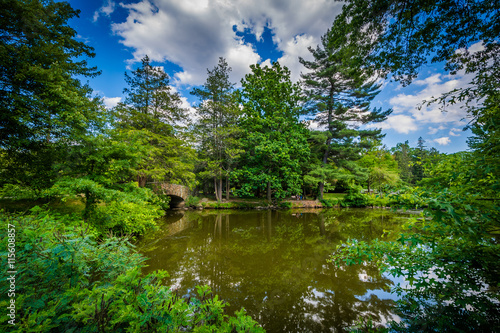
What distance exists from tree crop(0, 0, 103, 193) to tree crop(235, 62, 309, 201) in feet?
41.1

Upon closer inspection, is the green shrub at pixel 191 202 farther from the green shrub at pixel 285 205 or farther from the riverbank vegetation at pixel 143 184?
the green shrub at pixel 285 205

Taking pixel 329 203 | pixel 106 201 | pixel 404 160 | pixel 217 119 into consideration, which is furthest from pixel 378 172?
pixel 404 160

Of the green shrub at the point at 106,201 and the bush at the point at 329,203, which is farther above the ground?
the green shrub at the point at 106,201

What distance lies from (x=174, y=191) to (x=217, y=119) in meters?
7.93

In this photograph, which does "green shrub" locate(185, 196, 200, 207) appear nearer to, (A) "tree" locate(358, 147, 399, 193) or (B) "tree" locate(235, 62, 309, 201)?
Result: (B) "tree" locate(235, 62, 309, 201)

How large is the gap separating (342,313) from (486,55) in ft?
16.1

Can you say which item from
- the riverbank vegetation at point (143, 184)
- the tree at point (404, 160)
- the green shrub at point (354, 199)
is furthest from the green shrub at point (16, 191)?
the tree at point (404, 160)

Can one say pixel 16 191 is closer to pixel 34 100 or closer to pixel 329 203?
pixel 34 100

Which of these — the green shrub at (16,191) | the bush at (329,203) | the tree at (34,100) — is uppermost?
the tree at (34,100)

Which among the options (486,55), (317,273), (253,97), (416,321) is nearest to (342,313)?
(416,321)

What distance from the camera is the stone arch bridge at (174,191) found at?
41.5 feet

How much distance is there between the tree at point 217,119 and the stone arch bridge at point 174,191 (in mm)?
3038

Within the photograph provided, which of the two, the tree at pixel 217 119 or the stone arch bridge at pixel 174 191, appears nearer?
the stone arch bridge at pixel 174 191

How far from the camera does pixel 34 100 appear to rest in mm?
4852
